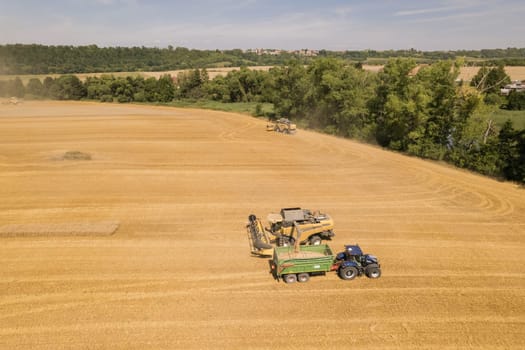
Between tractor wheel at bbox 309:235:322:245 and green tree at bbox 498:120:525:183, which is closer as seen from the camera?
tractor wheel at bbox 309:235:322:245

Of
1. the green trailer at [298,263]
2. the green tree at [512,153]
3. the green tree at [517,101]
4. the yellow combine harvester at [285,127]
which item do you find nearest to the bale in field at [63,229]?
the green trailer at [298,263]

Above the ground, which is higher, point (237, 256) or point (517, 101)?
point (237, 256)

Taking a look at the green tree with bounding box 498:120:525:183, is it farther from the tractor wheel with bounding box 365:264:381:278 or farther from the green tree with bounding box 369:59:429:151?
the tractor wheel with bounding box 365:264:381:278

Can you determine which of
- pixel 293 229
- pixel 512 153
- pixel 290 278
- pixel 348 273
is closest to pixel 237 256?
pixel 293 229

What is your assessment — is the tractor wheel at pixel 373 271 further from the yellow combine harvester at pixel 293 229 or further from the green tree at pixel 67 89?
the green tree at pixel 67 89

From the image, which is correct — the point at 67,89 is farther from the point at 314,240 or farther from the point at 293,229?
the point at 314,240

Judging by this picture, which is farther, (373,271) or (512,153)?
(512,153)

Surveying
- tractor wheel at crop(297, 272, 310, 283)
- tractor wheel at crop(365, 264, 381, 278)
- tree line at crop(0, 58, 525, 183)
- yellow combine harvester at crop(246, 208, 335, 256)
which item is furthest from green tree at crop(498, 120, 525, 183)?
tractor wheel at crop(297, 272, 310, 283)
